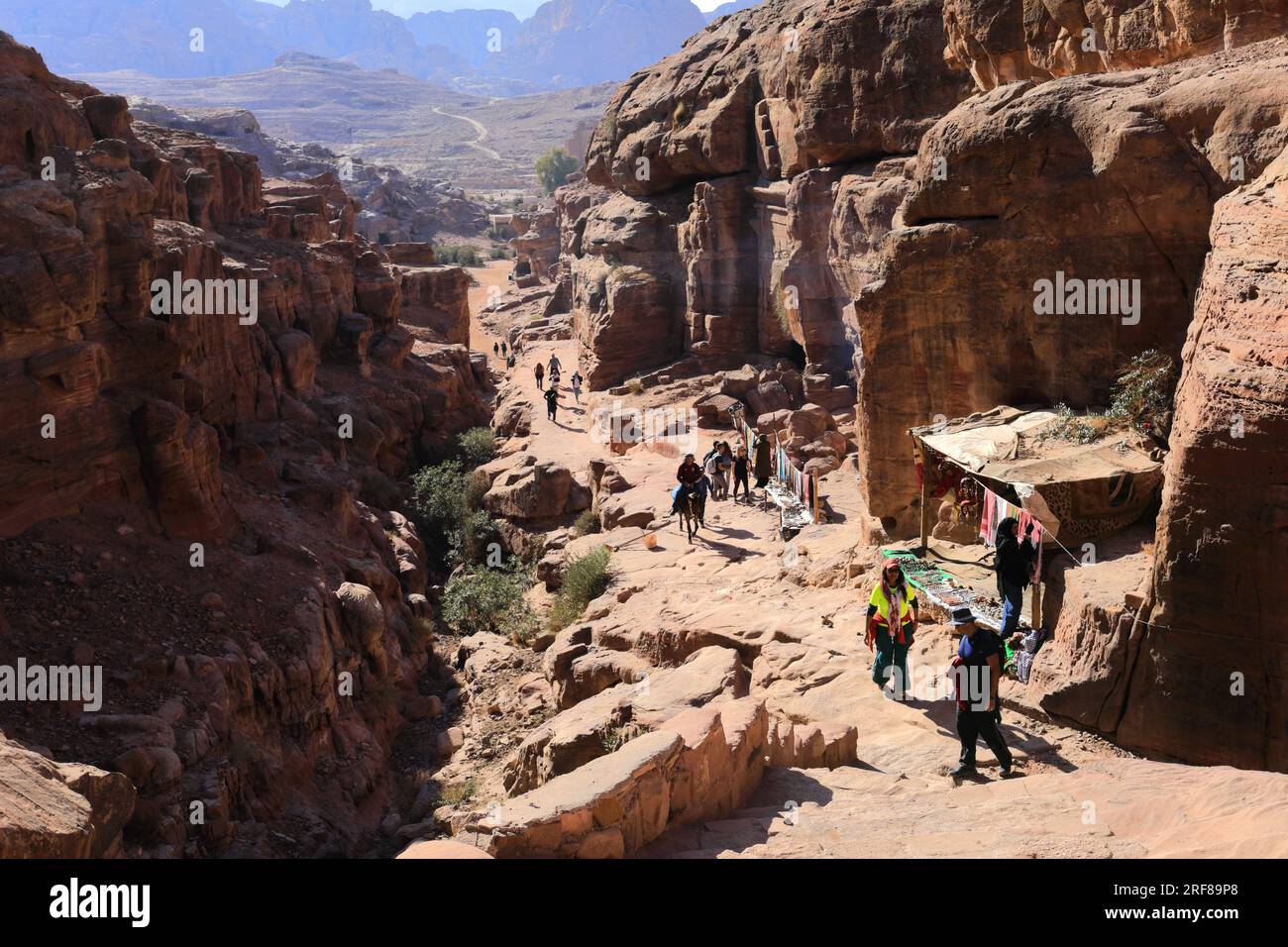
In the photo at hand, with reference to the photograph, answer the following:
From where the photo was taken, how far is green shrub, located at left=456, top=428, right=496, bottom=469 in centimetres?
2842

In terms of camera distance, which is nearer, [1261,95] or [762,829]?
[762,829]

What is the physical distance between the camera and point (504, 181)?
123875 mm

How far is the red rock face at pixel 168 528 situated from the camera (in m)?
12.3

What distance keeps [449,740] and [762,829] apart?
353 inches

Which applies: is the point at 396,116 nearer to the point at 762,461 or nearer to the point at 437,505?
the point at 437,505

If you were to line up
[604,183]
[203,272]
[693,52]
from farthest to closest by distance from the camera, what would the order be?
[604,183] < [693,52] < [203,272]

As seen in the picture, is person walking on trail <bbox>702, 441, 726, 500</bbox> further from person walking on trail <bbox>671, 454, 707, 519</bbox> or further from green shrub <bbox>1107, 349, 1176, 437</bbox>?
green shrub <bbox>1107, 349, 1176, 437</bbox>

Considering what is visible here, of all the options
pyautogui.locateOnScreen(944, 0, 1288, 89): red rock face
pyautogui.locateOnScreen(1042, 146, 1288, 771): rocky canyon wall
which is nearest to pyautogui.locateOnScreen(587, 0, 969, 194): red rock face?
pyautogui.locateOnScreen(944, 0, 1288, 89): red rock face

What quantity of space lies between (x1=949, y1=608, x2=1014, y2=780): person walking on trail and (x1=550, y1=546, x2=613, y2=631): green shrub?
9402 millimetres

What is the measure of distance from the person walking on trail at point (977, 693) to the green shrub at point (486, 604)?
438 inches

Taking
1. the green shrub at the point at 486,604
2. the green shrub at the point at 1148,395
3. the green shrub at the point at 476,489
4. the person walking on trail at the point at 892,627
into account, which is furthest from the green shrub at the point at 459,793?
the green shrub at the point at 476,489

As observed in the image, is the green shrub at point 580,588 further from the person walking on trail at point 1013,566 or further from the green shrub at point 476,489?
the person walking on trail at point 1013,566
